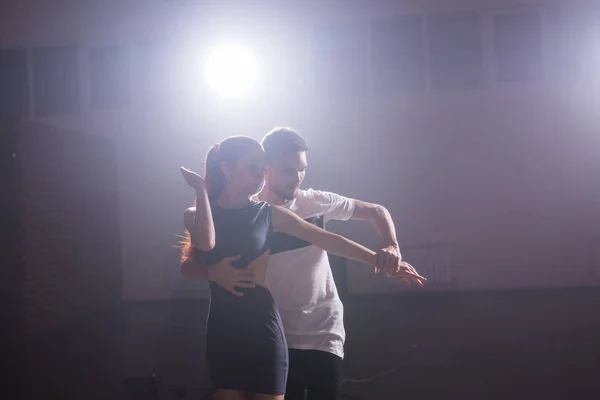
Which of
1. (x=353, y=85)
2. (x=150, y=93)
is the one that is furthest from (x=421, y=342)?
(x=150, y=93)

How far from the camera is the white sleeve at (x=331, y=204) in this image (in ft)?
4.61

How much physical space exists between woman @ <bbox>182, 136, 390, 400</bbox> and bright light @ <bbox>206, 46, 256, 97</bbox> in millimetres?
4464

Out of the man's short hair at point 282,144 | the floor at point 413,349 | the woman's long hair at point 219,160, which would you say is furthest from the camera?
the floor at point 413,349

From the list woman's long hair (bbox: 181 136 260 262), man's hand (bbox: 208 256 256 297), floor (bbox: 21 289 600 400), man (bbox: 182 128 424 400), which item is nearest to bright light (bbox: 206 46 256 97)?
floor (bbox: 21 289 600 400)

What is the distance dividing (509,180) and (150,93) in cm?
385

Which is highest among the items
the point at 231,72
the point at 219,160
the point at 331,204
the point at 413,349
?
the point at 231,72

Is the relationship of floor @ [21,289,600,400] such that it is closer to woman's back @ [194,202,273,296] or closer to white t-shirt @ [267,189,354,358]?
white t-shirt @ [267,189,354,358]

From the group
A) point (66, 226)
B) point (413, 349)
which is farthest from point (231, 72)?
point (413, 349)

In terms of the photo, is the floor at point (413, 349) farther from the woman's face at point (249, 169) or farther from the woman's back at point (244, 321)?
the woman's face at point (249, 169)

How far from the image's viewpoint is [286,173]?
1328mm

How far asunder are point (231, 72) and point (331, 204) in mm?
4422

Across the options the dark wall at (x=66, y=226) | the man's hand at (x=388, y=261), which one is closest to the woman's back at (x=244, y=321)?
the man's hand at (x=388, y=261)

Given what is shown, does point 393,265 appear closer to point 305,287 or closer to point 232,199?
point 305,287

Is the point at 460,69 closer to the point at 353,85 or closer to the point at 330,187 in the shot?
the point at 353,85
